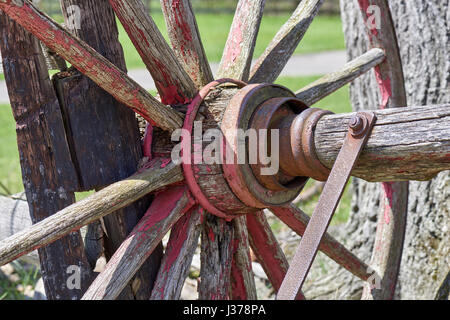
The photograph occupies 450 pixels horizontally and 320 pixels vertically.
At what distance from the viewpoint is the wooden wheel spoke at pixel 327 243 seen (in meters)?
2.03

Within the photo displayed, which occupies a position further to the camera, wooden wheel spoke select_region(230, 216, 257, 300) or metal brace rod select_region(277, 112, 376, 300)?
wooden wheel spoke select_region(230, 216, 257, 300)

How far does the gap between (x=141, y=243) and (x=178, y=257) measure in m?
0.15

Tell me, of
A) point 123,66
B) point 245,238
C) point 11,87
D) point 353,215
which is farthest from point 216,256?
point 353,215

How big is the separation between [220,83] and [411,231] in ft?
4.72

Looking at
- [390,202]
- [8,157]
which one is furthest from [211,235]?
[8,157]

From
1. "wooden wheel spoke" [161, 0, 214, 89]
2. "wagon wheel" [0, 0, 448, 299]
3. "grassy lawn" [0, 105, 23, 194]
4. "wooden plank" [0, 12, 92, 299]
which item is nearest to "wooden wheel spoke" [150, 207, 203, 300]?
"wagon wheel" [0, 0, 448, 299]

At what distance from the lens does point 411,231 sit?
2.77 m

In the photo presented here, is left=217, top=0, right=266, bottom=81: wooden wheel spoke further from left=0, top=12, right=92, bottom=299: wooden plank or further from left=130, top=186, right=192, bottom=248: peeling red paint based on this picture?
left=0, top=12, right=92, bottom=299: wooden plank

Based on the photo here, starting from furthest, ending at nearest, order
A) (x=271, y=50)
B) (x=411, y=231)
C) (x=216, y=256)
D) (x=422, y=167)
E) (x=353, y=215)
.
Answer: (x=353, y=215), (x=411, y=231), (x=271, y=50), (x=216, y=256), (x=422, y=167)

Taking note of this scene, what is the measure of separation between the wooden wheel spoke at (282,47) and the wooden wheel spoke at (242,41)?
0.08 m

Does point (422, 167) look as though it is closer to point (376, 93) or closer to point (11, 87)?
point (11, 87)

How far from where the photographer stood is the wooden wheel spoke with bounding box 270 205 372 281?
2025mm

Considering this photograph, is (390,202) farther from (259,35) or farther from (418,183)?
(259,35)

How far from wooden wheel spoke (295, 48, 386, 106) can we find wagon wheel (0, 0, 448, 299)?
10mm
